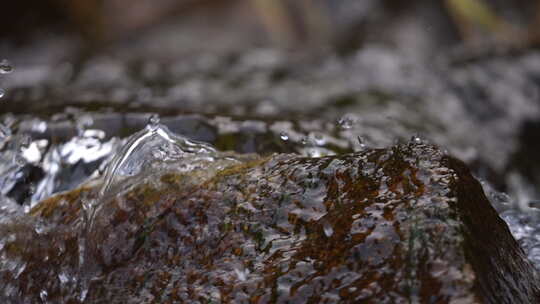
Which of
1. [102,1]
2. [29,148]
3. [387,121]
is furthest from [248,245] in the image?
[102,1]

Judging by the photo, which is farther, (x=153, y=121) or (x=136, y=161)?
(x=153, y=121)

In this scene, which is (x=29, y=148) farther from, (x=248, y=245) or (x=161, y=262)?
(x=248, y=245)

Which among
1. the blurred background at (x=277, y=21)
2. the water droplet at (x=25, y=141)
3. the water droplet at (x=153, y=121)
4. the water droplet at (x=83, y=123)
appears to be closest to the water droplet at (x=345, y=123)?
the water droplet at (x=153, y=121)

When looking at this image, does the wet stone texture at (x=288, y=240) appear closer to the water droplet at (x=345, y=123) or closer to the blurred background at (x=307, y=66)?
the blurred background at (x=307, y=66)

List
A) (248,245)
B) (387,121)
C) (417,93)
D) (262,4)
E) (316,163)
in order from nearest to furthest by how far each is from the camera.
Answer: (248,245) < (316,163) < (387,121) < (417,93) < (262,4)

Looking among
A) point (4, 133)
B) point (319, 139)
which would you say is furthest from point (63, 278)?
point (319, 139)

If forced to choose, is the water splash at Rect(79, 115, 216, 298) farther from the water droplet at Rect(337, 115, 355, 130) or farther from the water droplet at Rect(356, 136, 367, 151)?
the water droplet at Rect(337, 115, 355, 130)

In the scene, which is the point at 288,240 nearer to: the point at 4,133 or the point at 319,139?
the point at 319,139

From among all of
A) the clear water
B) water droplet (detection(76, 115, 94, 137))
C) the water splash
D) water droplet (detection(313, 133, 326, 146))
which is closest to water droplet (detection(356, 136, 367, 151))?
the clear water
